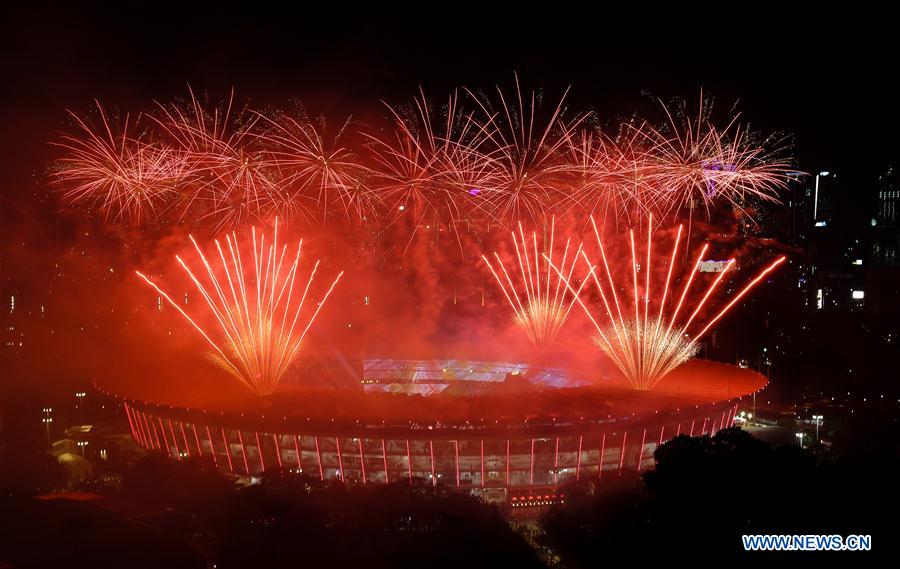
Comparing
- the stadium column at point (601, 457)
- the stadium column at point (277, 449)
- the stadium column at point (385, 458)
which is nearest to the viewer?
the stadium column at point (385, 458)

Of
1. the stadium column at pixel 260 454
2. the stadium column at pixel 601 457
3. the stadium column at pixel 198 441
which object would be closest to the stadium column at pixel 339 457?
the stadium column at pixel 260 454

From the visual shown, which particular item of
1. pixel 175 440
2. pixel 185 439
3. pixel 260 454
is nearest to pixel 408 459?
pixel 260 454

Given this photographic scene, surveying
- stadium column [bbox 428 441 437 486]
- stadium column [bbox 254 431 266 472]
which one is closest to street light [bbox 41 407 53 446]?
stadium column [bbox 254 431 266 472]

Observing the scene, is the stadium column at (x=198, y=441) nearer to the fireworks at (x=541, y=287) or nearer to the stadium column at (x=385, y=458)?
the stadium column at (x=385, y=458)

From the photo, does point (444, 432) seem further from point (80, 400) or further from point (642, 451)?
point (80, 400)

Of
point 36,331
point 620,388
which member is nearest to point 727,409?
point 620,388

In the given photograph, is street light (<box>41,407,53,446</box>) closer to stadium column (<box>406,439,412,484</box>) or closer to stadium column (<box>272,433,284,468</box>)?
stadium column (<box>272,433,284,468</box>)

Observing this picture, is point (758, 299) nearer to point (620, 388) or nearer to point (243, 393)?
point (620, 388)

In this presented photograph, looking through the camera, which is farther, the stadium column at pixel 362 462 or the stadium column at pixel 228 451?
the stadium column at pixel 228 451
